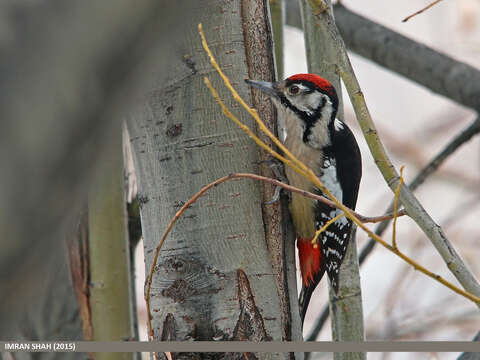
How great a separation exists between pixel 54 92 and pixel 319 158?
1934mm

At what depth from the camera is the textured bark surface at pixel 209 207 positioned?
4.40ft

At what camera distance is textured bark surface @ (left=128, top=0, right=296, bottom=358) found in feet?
4.40

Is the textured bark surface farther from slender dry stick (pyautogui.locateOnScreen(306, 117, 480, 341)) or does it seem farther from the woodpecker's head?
slender dry stick (pyautogui.locateOnScreen(306, 117, 480, 341))

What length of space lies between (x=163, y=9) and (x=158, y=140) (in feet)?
3.78

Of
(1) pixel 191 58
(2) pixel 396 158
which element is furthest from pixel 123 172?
(2) pixel 396 158

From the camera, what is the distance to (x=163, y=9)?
30cm

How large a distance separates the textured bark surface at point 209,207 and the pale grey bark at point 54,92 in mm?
1019

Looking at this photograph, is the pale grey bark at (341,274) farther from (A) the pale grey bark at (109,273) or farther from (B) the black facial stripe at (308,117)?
(A) the pale grey bark at (109,273)

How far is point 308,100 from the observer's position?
2.10 meters

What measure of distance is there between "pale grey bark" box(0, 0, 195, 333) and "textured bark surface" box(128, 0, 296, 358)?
1.02 meters

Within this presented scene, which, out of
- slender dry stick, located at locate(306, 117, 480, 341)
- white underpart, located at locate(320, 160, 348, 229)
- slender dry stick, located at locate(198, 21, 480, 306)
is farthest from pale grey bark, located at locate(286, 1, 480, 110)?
slender dry stick, located at locate(198, 21, 480, 306)

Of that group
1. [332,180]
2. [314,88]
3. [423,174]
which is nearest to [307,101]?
[314,88]

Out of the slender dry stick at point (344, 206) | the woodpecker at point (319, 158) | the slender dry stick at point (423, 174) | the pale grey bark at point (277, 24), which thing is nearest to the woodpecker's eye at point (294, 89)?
the woodpecker at point (319, 158)

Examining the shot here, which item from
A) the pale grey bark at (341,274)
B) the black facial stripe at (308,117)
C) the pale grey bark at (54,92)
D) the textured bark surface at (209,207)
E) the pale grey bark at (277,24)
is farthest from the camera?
the black facial stripe at (308,117)
